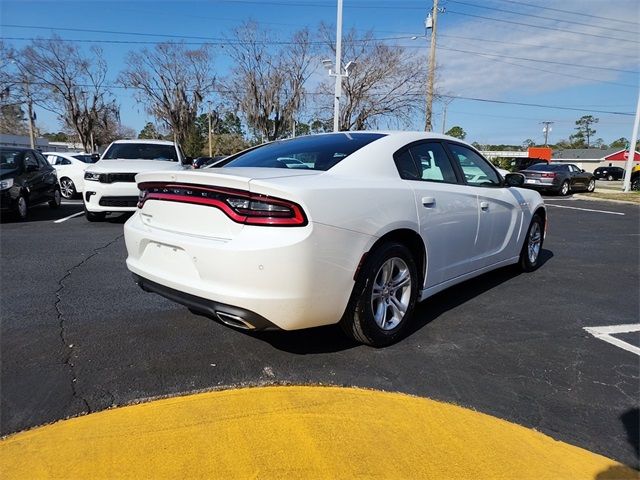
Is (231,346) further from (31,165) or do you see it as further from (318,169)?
(31,165)

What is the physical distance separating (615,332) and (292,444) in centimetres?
314

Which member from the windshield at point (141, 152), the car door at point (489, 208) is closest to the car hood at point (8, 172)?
the windshield at point (141, 152)

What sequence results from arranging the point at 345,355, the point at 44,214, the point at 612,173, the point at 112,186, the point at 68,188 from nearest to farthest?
1. the point at 345,355
2. the point at 112,186
3. the point at 44,214
4. the point at 68,188
5. the point at 612,173

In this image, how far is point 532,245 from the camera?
5.84m

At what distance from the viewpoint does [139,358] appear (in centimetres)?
312

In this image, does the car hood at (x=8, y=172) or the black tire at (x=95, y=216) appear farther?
the black tire at (x=95, y=216)

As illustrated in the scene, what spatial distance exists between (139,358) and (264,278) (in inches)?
46.4

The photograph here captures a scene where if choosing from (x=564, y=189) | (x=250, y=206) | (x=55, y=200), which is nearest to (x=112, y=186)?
(x=55, y=200)

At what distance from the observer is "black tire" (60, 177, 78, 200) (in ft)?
45.9

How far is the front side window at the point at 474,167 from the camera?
4.36 m

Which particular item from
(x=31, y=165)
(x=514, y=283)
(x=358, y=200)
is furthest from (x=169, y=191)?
(x=31, y=165)

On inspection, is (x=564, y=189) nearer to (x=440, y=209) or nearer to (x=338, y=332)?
(x=440, y=209)

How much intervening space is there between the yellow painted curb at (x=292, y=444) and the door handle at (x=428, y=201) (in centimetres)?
151

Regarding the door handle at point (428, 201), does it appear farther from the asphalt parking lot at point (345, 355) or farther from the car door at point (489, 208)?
the asphalt parking lot at point (345, 355)
